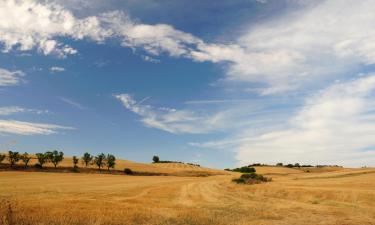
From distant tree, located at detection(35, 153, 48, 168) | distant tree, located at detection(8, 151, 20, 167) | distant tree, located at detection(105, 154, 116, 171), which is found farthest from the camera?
distant tree, located at detection(105, 154, 116, 171)

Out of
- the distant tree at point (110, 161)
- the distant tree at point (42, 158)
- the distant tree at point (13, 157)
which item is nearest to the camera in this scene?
the distant tree at point (13, 157)

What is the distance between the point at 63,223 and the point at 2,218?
258cm

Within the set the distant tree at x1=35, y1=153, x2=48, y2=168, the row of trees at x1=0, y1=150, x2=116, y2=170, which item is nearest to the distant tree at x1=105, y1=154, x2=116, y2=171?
the row of trees at x1=0, y1=150, x2=116, y2=170

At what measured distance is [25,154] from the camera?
139 meters

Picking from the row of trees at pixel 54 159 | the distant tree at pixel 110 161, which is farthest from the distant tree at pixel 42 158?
the distant tree at pixel 110 161

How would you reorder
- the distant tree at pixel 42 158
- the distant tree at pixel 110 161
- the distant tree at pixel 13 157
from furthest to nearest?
the distant tree at pixel 110 161 → the distant tree at pixel 42 158 → the distant tree at pixel 13 157

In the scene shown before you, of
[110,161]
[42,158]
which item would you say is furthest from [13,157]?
[110,161]

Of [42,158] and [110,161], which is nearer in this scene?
[42,158]

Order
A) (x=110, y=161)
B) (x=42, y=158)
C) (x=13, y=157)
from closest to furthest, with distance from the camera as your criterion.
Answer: (x=13, y=157), (x=42, y=158), (x=110, y=161)

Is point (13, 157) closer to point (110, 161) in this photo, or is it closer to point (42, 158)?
point (42, 158)

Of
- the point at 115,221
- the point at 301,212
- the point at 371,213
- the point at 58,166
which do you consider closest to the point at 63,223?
the point at 115,221

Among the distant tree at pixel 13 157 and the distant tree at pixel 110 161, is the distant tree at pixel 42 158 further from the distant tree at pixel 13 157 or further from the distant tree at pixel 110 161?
the distant tree at pixel 110 161

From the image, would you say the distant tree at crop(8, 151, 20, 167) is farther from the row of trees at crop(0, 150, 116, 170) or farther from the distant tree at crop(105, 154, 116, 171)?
the distant tree at crop(105, 154, 116, 171)

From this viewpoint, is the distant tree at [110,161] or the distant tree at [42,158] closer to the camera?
the distant tree at [42,158]
